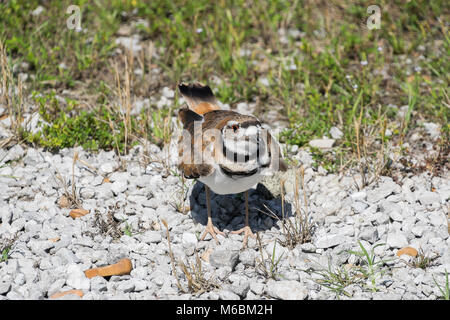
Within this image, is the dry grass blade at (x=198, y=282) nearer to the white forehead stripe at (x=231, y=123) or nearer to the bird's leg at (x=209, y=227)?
the bird's leg at (x=209, y=227)

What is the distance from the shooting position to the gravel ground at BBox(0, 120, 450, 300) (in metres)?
4.35

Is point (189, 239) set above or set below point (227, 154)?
below

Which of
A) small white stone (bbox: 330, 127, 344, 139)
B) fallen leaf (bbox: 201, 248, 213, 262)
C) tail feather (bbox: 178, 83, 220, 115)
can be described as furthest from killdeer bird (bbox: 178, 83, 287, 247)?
small white stone (bbox: 330, 127, 344, 139)

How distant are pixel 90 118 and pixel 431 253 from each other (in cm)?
364

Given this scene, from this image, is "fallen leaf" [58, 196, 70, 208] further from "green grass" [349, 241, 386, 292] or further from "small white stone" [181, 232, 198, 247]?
"green grass" [349, 241, 386, 292]

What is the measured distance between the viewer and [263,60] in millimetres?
7418

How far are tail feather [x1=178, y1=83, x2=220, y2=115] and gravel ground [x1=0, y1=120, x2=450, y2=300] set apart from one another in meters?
0.64

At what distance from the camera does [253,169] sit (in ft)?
14.7

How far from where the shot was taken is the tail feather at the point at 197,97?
5570 millimetres

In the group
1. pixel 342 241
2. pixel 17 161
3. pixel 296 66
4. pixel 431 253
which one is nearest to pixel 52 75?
pixel 17 161

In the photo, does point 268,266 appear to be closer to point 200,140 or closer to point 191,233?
point 191,233

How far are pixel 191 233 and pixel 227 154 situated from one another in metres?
0.96

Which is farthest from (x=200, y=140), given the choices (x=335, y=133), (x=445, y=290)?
(x=445, y=290)

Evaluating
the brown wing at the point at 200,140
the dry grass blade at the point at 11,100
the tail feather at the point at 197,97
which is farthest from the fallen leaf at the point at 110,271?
the dry grass blade at the point at 11,100
